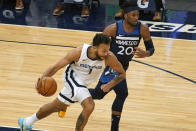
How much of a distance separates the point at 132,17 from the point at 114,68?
710 mm

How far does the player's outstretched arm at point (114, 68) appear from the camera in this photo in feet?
20.0

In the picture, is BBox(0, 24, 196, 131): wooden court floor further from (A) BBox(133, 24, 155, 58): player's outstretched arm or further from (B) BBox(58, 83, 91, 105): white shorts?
(A) BBox(133, 24, 155, 58): player's outstretched arm

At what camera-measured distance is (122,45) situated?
21.4 ft

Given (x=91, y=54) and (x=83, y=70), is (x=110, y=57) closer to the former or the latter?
(x=91, y=54)

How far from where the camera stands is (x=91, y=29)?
40.1 ft

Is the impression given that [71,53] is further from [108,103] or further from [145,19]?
[145,19]

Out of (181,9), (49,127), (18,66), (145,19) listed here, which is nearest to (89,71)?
(49,127)

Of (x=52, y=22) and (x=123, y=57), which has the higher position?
(x=123, y=57)

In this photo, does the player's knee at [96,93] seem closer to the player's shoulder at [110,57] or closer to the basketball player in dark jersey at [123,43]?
the basketball player in dark jersey at [123,43]

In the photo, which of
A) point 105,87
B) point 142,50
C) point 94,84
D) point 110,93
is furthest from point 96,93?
point 94,84

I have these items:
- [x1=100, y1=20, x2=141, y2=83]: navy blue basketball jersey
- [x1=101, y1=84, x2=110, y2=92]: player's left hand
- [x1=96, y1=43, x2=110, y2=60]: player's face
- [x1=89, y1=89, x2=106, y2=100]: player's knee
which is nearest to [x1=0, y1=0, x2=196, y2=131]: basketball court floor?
[x1=89, y1=89, x2=106, y2=100]: player's knee

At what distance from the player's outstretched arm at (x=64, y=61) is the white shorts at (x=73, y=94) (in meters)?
0.32

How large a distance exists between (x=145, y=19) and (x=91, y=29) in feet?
5.65

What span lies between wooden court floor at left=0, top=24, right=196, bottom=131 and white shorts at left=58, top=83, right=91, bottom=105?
98 centimetres
